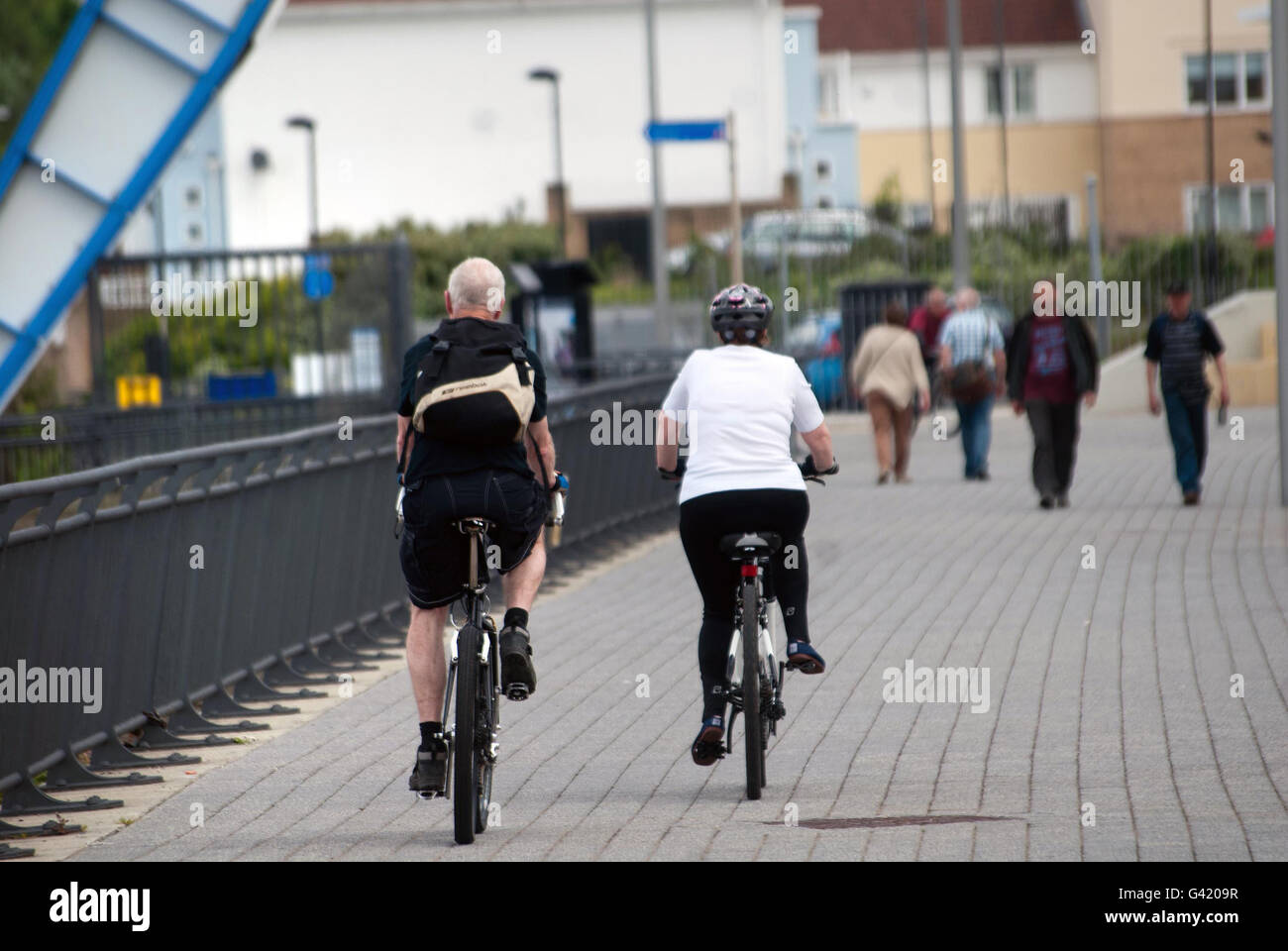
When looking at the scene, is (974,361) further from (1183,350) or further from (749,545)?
(749,545)

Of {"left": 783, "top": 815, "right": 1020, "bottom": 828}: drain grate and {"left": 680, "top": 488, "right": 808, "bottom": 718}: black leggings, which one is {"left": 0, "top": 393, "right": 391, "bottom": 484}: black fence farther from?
{"left": 783, "top": 815, "right": 1020, "bottom": 828}: drain grate

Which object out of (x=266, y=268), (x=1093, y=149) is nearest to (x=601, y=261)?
(x=266, y=268)

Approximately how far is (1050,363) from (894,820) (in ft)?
38.4

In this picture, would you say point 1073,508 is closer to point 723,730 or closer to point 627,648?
point 627,648

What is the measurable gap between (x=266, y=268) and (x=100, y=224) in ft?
124

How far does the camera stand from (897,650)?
35.9ft

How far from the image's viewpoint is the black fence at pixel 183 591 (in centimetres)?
767

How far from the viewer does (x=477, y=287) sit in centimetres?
714

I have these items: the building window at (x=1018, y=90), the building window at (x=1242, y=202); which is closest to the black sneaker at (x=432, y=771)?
the building window at (x=1242, y=202)

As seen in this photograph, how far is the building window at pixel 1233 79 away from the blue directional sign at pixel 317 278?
123ft

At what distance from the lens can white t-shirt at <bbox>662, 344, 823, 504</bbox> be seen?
7.72 m

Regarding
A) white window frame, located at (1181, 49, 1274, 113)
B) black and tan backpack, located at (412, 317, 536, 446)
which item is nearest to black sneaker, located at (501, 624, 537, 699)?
black and tan backpack, located at (412, 317, 536, 446)

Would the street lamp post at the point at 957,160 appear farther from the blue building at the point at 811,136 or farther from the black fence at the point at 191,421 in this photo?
the blue building at the point at 811,136

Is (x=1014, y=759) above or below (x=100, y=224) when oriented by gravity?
below
